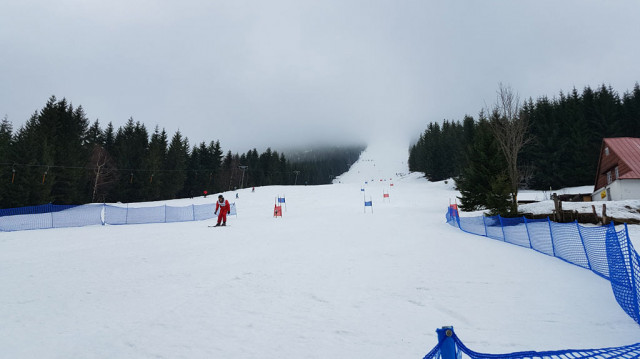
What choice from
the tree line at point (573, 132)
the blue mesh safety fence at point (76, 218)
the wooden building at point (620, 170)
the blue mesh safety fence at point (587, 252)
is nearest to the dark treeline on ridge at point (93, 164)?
the blue mesh safety fence at point (76, 218)

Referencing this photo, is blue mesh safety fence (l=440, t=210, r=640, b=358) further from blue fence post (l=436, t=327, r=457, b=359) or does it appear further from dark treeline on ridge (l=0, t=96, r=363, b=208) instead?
dark treeline on ridge (l=0, t=96, r=363, b=208)

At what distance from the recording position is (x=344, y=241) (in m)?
12.8

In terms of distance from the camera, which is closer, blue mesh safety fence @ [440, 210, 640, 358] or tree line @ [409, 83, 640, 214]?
blue mesh safety fence @ [440, 210, 640, 358]

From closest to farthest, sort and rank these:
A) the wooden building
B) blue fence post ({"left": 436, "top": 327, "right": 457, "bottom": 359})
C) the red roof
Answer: blue fence post ({"left": 436, "top": 327, "right": 457, "bottom": 359})
the wooden building
the red roof

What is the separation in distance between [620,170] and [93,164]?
70592mm

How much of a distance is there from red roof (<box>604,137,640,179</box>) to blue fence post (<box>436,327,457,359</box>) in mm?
34113

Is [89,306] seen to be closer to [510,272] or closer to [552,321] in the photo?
[552,321]

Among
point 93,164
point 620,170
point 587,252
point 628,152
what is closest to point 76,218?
point 587,252

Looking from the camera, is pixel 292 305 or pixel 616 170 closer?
pixel 292 305

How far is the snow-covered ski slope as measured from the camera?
3.84m

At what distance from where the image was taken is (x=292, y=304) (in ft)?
17.5

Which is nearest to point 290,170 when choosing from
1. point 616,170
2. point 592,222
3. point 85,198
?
point 85,198

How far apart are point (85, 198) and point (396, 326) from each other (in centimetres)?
5871

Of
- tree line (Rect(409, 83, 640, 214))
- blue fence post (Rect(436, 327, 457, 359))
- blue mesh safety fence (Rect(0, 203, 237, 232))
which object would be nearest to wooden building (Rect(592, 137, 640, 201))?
tree line (Rect(409, 83, 640, 214))
